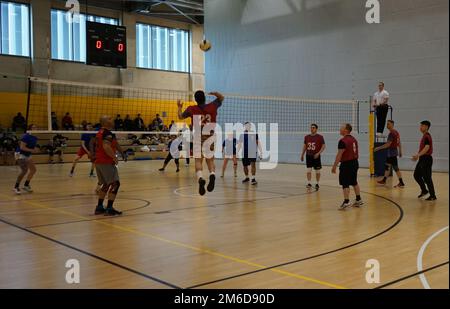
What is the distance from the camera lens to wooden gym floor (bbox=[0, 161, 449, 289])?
178 inches

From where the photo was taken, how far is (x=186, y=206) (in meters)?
9.23

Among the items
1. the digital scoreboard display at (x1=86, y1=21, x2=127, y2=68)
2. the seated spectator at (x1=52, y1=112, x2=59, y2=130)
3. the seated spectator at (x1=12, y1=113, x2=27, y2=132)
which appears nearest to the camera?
the digital scoreboard display at (x1=86, y1=21, x2=127, y2=68)

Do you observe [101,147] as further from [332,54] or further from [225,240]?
[332,54]

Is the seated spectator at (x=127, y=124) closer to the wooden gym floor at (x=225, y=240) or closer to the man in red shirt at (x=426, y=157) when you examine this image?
the wooden gym floor at (x=225, y=240)

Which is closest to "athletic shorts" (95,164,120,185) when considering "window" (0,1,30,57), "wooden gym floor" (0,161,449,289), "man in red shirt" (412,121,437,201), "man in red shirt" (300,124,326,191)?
"wooden gym floor" (0,161,449,289)

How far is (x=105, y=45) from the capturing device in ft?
63.1

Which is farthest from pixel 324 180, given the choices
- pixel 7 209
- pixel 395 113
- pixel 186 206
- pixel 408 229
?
pixel 7 209

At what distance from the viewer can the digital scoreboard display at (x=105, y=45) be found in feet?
61.3

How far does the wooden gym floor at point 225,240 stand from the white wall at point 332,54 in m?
6.87

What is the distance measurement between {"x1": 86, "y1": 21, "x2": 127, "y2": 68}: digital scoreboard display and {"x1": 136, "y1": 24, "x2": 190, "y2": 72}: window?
29.9 feet

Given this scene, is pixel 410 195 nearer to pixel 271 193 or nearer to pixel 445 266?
pixel 271 193

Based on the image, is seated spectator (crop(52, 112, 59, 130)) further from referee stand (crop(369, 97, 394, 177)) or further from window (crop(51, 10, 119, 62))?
referee stand (crop(369, 97, 394, 177))

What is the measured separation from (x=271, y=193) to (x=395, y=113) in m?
8.40

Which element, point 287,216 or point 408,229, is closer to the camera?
point 408,229
